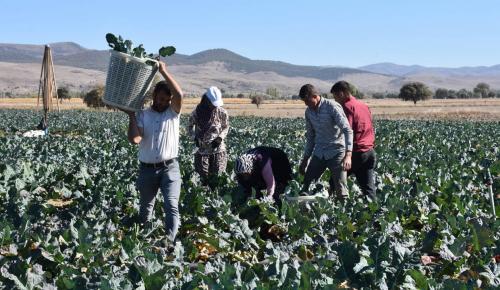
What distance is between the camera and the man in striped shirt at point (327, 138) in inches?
262

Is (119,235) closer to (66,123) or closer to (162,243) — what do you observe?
(162,243)

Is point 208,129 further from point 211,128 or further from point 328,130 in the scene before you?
point 328,130

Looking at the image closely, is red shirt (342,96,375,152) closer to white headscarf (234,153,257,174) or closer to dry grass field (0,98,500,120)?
white headscarf (234,153,257,174)

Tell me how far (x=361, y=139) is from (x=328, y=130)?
0.53m

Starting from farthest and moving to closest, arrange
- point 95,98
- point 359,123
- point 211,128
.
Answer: point 95,98, point 211,128, point 359,123

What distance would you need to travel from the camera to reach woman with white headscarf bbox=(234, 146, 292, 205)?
6.96 meters

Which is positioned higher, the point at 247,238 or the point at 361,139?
the point at 361,139

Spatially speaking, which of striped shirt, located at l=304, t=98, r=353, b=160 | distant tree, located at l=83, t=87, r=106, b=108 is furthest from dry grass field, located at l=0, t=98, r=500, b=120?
striped shirt, located at l=304, t=98, r=353, b=160

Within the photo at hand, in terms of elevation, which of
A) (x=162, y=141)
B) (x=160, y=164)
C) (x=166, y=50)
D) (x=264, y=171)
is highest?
(x=166, y=50)

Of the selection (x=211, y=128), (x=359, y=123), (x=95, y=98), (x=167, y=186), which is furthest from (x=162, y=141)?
(x=95, y=98)

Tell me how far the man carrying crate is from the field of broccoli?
1.07ft

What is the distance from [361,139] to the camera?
7.19m

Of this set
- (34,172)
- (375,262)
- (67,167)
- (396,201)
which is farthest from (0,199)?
(375,262)

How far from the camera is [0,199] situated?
7703mm
